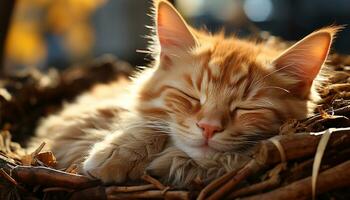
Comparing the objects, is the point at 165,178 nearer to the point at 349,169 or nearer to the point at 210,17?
the point at 349,169

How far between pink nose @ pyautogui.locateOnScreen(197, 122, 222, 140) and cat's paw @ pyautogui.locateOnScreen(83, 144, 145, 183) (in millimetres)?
204

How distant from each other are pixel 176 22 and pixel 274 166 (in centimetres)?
56

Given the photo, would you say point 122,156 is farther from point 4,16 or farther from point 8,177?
point 4,16

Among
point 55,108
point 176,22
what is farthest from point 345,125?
point 55,108

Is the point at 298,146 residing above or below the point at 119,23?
above

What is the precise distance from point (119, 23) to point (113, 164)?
183 inches

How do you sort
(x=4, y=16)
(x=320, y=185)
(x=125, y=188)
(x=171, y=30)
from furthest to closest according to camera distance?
(x=4, y=16), (x=171, y=30), (x=125, y=188), (x=320, y=185)

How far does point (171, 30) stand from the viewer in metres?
1.52

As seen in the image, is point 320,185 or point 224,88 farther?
point 224,88

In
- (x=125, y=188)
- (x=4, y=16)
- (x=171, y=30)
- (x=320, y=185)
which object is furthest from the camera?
(x=4, y=16)

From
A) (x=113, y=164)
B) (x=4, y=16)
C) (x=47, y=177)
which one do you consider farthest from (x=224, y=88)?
(x=4, y=16)

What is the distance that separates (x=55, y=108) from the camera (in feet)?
7.75

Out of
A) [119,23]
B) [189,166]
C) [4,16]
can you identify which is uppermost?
[4,16]

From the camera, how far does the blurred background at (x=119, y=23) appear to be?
11.5 feet
